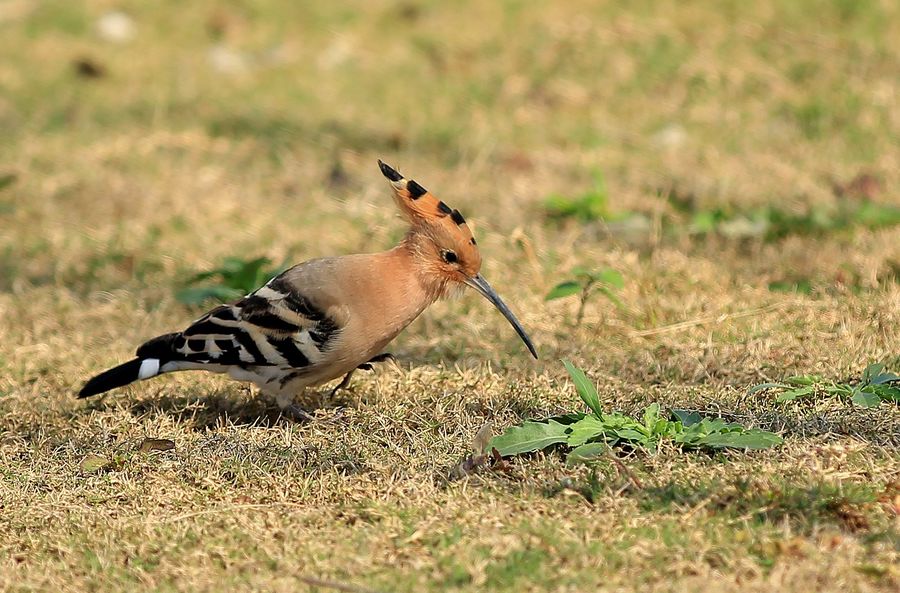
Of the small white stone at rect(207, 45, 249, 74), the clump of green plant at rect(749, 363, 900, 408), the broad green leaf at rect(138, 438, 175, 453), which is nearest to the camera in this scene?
the clump of green plant at rect(749, 363, 900, 408)

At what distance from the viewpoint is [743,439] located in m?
3.20

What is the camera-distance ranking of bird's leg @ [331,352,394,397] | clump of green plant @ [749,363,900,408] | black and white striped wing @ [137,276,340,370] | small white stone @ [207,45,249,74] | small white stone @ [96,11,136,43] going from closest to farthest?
clump of green plant @ [749,363,900,408] → black and white striped wing @ [137,276,340,370] → bird's leg @ [331,352,394,397] → small white stone @ [207,45,249,74] → small white stone @ [96,11,136,43]

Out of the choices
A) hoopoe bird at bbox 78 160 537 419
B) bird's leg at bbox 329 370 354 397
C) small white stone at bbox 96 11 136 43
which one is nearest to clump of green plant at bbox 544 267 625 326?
hoopoe bird at bbox 78 160 537 419

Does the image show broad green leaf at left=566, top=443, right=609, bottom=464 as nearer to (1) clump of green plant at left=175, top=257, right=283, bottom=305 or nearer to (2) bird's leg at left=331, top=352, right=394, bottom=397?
(2) bird's leg at left=331, top=352, right=394, bottom=397

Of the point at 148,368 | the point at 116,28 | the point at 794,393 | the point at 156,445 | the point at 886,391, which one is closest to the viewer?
the point at 886,391

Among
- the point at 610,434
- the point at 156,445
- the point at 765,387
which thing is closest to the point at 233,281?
the point at 156,445

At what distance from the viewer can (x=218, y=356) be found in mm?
3865

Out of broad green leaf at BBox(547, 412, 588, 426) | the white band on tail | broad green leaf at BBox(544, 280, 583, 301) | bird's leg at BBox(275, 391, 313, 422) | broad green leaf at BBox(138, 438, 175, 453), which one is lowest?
broad green leaf at BBox(138, 438, 175, 453)

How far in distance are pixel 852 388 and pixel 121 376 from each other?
2.17 m

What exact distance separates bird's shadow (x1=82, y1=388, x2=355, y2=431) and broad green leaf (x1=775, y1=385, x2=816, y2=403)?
4.32 feet

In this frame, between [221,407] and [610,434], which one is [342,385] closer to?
[221,407]

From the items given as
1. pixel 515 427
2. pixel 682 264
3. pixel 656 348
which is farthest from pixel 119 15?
pixel 515 427

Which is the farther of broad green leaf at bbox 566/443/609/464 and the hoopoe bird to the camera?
the hoopoe bird

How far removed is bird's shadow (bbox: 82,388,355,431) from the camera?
3.94 m
